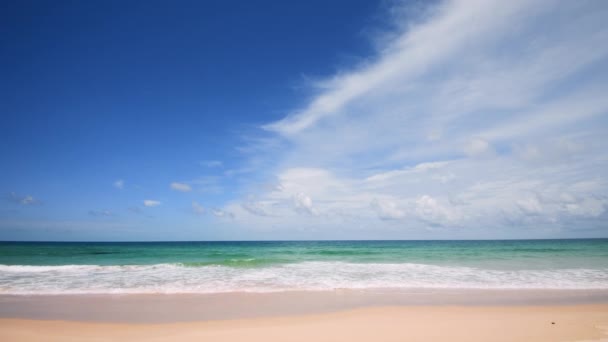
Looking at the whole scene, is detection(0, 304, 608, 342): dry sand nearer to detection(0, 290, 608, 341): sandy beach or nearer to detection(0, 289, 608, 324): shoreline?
detection(0, 290, 608, 341): sandy beach

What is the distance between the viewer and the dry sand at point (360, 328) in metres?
5.72

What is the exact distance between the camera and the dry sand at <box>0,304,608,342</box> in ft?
18.8

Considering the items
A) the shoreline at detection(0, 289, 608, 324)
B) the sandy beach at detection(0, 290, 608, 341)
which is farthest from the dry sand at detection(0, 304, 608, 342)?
the shoreline at detection(0, 289, 608, 324)

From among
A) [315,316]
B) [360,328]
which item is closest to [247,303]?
[315,316]

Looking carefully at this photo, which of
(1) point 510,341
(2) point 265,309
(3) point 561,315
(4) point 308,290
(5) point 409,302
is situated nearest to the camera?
(1) point 510,341

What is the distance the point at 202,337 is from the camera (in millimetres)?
5781

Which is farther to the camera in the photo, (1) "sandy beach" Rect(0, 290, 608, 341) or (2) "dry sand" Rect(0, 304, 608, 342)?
(1) "sandy beach" Rect(0, 290, 608, 341)

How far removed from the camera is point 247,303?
28.5ft

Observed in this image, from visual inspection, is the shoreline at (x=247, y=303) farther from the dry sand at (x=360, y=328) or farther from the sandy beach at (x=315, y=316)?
the dry sand at (x=360, y=328)

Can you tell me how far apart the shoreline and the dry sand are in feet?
1.62

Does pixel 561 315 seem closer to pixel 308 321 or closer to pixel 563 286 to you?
pixel 563 286

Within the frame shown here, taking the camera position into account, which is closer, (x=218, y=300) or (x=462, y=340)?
(x=462, y=340)

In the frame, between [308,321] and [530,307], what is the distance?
20.5 feet

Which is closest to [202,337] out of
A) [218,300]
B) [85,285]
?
[218,300]
